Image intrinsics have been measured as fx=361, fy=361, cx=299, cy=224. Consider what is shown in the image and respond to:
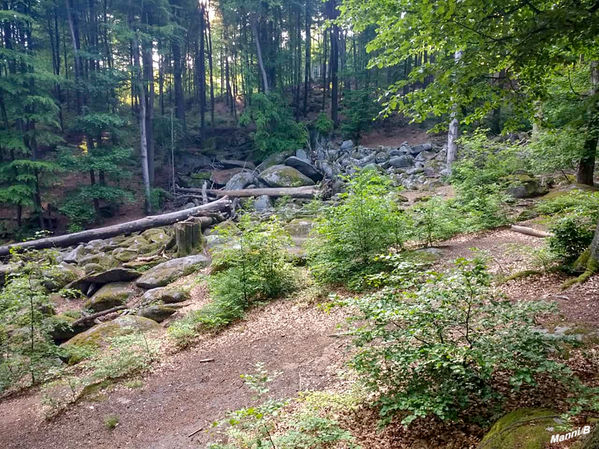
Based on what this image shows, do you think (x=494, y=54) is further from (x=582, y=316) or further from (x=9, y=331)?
(x=9, y=331)

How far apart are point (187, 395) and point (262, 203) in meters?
13.1

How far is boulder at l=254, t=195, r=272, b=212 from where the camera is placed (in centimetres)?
1726

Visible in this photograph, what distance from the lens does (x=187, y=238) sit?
11938 mm

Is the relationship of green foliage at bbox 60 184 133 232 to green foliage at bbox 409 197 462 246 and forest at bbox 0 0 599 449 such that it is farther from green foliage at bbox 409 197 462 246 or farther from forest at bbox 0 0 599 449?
green foliage at bbox 409 197 462 246

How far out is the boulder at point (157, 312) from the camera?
7.71 meters

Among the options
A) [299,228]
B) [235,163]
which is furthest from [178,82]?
[299,228]

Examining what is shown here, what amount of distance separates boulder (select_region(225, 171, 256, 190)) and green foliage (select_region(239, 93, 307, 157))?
3.16 m

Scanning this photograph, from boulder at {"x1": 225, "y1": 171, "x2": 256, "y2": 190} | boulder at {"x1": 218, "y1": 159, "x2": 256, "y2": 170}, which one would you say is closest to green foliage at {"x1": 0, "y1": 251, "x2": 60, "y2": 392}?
boulder at {"x1": 225, "y1": 171, "x2": 256, "y2": 190}

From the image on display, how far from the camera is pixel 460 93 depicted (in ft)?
12.1

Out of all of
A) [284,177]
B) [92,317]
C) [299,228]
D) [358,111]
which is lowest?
[92,317]

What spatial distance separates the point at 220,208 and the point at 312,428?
48.1 ft

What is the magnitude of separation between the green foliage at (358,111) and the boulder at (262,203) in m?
9.85

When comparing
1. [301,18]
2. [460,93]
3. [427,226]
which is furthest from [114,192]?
[301,18]

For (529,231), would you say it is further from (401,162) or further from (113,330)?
(401,162)
